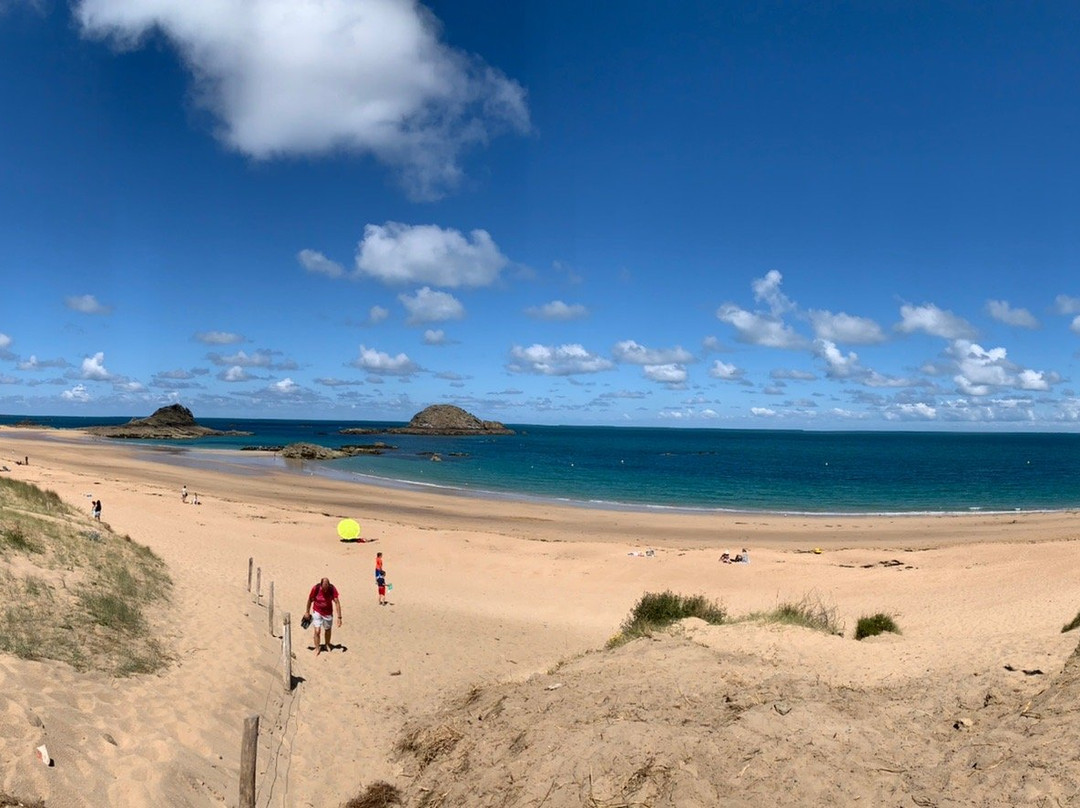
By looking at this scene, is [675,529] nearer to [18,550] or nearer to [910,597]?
[910,597]

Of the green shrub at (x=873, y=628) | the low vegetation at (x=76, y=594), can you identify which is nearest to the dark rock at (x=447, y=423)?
the low vegetation at (x=76, y=594)

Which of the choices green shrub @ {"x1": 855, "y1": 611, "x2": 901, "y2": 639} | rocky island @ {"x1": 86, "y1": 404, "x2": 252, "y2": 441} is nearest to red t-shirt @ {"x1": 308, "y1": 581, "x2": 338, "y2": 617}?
green shrub @ {"x1": 855, "y1": 611, "x2": 901, "y2": 639}

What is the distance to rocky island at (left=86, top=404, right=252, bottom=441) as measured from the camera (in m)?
124

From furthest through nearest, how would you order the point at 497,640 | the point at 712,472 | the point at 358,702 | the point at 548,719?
1. the point at 712,472
2. the point at 497,640
3. the point at 358,702
4. the point at 548,719

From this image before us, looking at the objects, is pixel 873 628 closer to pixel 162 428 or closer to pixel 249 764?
pixel 249 764

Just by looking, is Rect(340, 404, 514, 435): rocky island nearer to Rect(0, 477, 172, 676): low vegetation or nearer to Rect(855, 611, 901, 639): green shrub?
Rect(0, 477, 172, 676): low vegetation

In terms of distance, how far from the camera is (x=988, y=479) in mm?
69188

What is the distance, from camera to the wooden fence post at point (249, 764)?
21.7ft

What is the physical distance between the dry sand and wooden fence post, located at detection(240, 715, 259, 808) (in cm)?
112

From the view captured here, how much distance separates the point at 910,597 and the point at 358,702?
54.0 feet

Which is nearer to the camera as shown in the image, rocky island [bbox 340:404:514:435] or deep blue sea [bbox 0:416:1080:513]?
deep blue sea [bbox 0:416:1080:513]

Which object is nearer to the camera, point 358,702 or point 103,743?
point 103,743

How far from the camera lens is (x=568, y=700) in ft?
30.8

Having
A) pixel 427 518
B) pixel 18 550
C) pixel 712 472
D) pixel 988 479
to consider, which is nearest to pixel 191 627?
pixel 18 550
